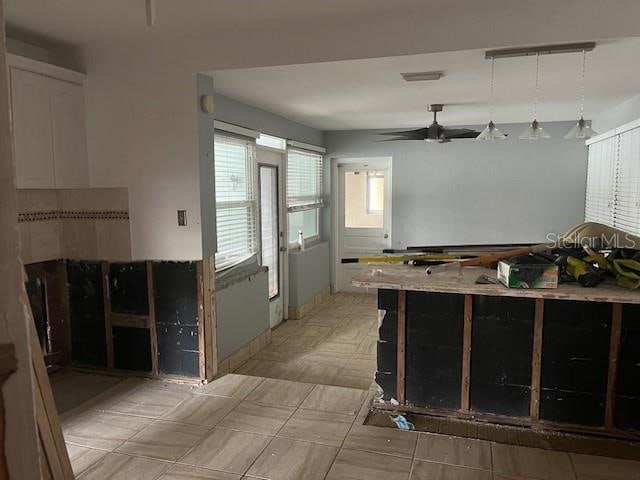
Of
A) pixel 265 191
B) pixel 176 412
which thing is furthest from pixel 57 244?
pixel 265 191

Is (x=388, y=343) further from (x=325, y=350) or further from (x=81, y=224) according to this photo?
(x=81, y=224)

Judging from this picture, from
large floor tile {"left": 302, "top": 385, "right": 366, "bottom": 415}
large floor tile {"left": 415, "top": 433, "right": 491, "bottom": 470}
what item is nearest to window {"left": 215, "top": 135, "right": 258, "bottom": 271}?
large floor tile {"left": 302, "top": 385, "right": 366, "bottom": 415}

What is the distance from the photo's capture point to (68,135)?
3443mm

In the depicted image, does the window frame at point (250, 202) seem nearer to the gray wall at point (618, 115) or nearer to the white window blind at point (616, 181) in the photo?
the white window blind at point (616, 181)

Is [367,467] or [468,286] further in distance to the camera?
[468,286]

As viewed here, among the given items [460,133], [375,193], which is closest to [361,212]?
[375,193]

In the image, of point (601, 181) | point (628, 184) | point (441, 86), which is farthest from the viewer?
point (601, 181)

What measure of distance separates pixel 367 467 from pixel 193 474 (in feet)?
2.97

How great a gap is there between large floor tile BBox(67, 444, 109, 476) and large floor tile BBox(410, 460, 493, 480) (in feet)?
5.58

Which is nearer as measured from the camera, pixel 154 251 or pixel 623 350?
pixel 623 350

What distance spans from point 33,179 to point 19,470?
3.09 m

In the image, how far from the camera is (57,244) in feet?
12.1

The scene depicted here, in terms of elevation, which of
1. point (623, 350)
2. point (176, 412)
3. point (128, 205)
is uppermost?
point (128, 205)

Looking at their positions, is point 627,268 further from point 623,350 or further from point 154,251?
point 154,251
